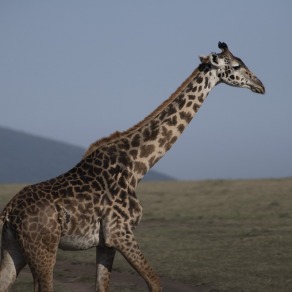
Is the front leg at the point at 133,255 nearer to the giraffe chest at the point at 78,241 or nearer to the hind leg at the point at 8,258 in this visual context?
the giraffe chest at the point at 78,241

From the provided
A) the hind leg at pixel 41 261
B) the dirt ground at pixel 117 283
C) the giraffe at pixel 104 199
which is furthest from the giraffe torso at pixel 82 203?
the dirt ground at pixel 117 283

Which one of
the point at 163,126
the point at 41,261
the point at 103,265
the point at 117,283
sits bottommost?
the point at 117,283

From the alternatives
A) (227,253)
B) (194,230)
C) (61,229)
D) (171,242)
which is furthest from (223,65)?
(194,230)

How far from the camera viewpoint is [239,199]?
2769 cm

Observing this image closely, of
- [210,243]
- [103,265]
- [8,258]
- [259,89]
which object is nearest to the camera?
[8,258]

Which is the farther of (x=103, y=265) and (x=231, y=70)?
(x=231, y=70)

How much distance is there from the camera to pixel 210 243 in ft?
59.3

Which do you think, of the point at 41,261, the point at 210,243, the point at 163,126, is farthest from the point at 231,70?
the point at 210,243

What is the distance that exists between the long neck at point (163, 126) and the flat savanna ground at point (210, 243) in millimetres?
3501

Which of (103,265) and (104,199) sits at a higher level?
(104,199)

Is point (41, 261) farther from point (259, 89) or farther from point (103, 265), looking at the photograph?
point (259, 89)

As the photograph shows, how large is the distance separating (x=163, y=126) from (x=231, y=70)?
0.98 metres

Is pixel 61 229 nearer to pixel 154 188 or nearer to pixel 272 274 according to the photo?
pixel 272 274

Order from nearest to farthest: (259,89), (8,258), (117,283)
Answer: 1. (8,258)
2. (259,89)
3. (117,283)
